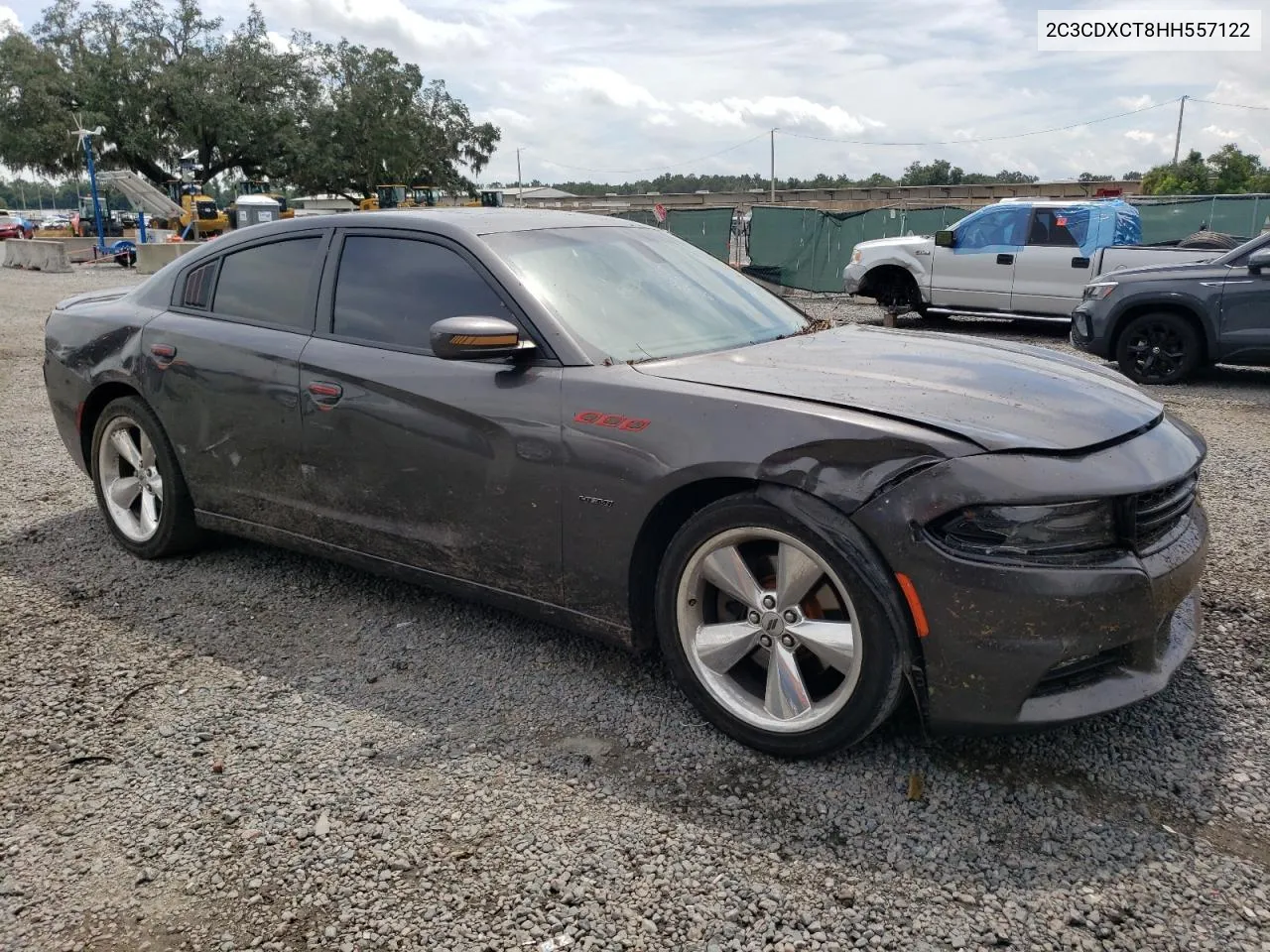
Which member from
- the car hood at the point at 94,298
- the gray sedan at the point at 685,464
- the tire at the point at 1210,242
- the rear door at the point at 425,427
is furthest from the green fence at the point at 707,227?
the rear door at the point at 425,427

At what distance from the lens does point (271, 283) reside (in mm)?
4160

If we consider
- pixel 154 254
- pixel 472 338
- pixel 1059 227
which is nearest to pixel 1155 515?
pixel 472 338

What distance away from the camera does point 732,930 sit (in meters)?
2.23

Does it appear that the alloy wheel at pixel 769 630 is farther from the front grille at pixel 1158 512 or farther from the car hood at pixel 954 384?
the front grille at pixel 1158 512

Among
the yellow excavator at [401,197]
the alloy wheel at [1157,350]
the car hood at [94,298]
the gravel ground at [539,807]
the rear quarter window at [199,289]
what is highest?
the yellow excavator at [401,197]

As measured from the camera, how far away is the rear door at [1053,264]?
1278 centimetres

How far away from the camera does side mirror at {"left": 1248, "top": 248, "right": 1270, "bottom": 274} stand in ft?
28.5

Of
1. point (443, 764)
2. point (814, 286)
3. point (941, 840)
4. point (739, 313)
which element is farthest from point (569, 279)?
point (814, 286)

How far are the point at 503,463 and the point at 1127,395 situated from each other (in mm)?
2037

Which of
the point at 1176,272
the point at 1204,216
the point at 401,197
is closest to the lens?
the point at 1176,272

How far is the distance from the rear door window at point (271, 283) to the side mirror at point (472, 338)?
1.06 metres

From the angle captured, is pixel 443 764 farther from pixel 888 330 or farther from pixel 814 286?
pixel 814 286

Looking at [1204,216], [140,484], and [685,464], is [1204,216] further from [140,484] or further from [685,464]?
[140,484]

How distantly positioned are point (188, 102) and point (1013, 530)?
171ft
